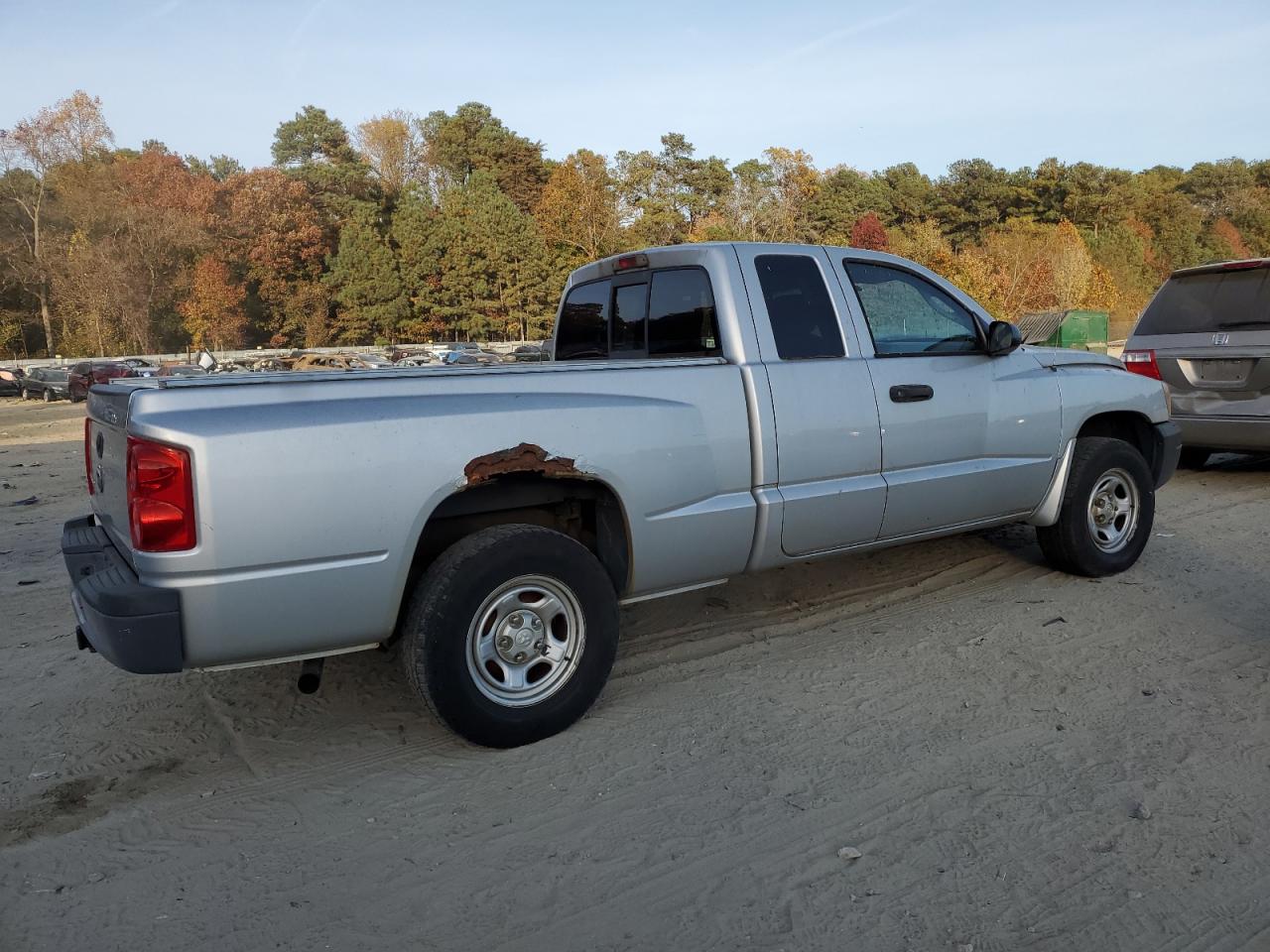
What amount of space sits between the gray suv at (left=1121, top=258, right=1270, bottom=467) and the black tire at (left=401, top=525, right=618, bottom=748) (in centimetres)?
657

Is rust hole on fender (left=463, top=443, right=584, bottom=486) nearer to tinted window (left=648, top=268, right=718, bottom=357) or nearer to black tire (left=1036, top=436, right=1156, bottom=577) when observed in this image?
tinted window (left=648, top=268, right=718, bottom=357)

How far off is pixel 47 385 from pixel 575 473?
3833cm

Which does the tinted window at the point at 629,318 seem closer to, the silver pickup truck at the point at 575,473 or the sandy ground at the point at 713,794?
the silver pickup truck at the point at 575,473

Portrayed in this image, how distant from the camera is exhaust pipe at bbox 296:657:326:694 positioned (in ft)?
11.2

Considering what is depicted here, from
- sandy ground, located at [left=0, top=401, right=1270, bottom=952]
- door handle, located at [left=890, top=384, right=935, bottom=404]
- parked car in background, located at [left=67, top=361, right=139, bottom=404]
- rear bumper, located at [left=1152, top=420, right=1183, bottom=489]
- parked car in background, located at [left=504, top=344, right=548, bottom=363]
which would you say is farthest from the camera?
parked car in background, located at [left=67, top=361, right=139, bottom=404]

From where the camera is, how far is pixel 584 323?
211 inches

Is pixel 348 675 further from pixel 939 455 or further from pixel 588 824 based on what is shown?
pixel 939 455

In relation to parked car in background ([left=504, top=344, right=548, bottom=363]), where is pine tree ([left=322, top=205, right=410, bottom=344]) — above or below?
above

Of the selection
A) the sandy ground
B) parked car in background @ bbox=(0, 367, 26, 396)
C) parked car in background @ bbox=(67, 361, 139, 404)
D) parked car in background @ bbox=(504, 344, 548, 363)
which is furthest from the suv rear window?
parked car in background @ bbox=(0, 367, 26, 396)

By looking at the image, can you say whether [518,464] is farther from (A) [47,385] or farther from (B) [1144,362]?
(A) [47,385]

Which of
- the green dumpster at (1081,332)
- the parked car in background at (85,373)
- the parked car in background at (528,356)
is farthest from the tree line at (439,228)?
the parked car in background at (85,373)

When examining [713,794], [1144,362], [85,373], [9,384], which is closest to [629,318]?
[713,794]

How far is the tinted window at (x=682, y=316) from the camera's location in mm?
4406

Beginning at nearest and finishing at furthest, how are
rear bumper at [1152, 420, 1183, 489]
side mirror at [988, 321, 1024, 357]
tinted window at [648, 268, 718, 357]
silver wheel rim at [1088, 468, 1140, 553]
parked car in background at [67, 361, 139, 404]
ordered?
tinted window at [648, 268, 718, 357]
side mirror at [988, 321, 1024, 357]
silver wheel rim at [1088, 468, 1140, 553]
rear bumper at [1152, 420, 1183, 489]
parked car in background at [67, 361, 139, 404]
